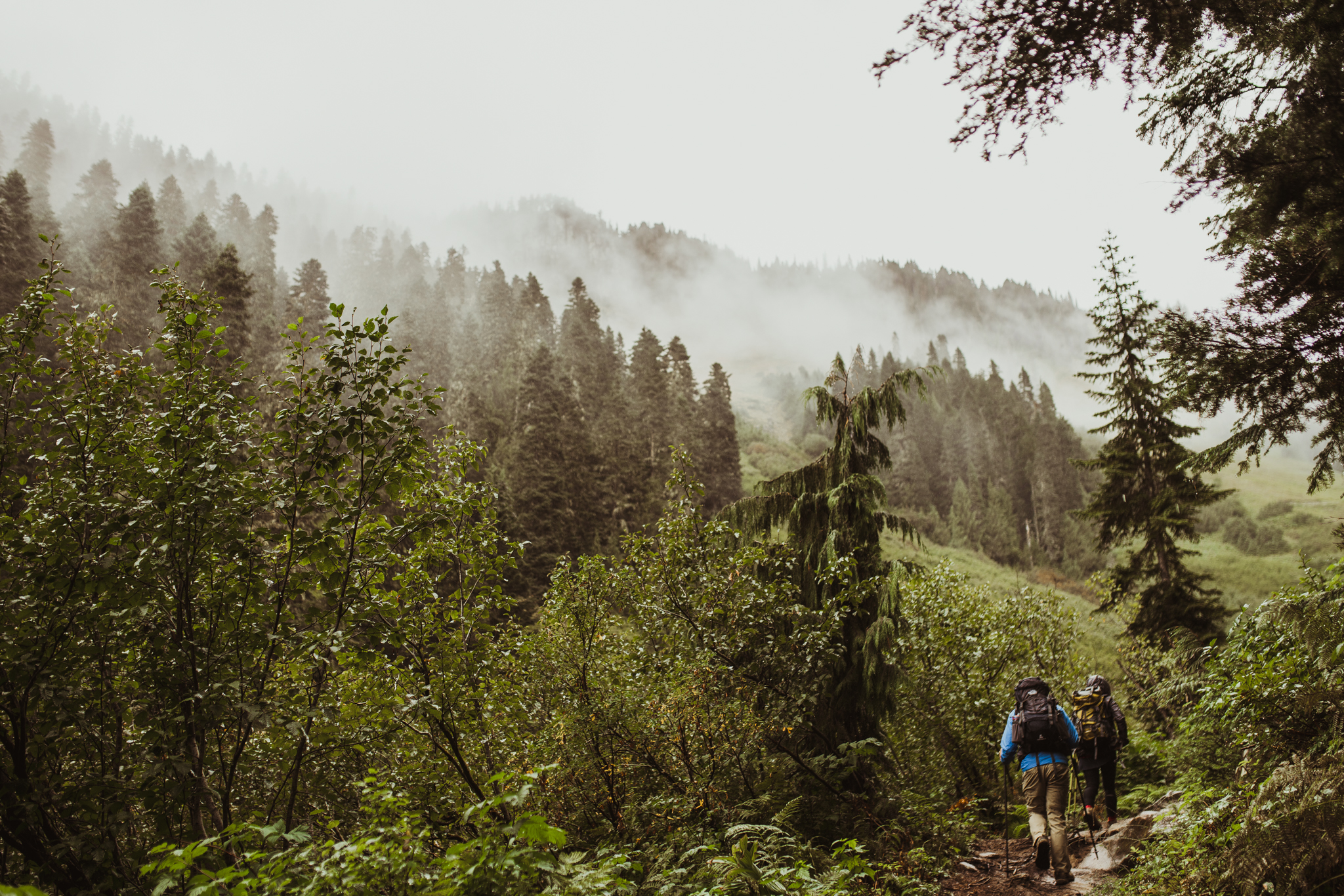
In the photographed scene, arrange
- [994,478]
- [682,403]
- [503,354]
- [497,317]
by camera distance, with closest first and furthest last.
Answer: [682,403]
[503,354]
[994,478]
[497,317]

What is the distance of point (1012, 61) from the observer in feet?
15.1

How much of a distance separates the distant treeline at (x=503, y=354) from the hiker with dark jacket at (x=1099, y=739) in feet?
39.2

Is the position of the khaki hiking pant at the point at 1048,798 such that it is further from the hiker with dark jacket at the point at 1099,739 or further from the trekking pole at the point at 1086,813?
the hiker with dark jacket at the point at 1099,739

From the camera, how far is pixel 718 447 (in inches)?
1922

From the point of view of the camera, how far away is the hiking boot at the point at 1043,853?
625 centimetres

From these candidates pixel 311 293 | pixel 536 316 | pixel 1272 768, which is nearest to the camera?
pixel 1272 768

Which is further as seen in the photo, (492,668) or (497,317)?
(497,317)

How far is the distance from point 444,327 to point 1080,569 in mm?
70678

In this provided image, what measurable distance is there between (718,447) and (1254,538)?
58.7m

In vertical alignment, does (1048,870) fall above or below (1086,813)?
below

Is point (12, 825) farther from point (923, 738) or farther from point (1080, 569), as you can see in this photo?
point (1080, 569)

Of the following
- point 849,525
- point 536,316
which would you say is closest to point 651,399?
point 536,316

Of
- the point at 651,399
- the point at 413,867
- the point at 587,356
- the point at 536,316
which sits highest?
the point at 536,316

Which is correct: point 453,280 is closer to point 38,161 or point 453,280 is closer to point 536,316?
point 536,316
